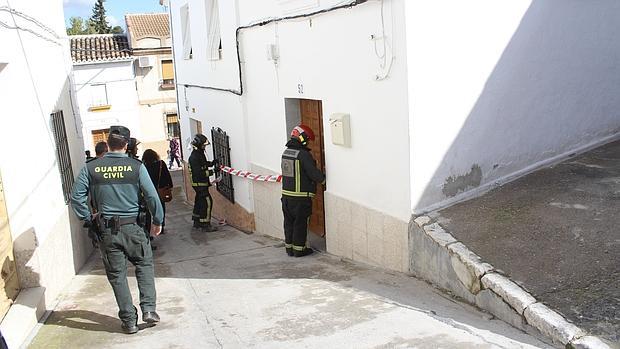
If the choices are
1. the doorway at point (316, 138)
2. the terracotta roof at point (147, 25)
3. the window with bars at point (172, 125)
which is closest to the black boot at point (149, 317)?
the doorway at point (316, 138)

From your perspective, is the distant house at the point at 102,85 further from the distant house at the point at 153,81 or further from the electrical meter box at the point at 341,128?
the electrical meter box at the point at 341,128

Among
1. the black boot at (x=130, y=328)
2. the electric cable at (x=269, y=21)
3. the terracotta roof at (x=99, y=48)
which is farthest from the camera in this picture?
the terracotta roof at (x=99, y=48)

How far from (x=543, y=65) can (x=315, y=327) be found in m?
4.09

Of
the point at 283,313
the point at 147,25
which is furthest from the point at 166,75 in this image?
the point at 283,313

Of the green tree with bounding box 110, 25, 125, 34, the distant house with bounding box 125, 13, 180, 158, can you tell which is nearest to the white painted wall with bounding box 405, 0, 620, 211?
the distant house with bounding box 125, 13, 180, 158

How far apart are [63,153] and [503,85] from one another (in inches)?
210

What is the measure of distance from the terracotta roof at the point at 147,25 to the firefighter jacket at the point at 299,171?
910 inches

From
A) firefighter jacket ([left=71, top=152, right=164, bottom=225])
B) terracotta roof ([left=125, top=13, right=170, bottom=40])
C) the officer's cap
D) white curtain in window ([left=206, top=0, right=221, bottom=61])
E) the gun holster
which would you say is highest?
terracotta roof ([left=125, top=13, right=170, bottom=40])

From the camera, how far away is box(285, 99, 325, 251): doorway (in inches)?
313

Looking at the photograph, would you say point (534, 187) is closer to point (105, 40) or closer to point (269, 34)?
point (269, 34)

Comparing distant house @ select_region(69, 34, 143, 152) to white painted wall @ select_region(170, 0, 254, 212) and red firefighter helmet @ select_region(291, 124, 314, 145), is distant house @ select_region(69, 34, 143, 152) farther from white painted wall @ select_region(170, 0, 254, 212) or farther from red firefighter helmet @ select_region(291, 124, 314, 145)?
red firefighter helmet @ select_region(291, 124, 314, 145)

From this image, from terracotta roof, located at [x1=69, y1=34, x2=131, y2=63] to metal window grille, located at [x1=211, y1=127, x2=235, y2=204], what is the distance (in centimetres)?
1655

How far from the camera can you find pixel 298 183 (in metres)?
7.33

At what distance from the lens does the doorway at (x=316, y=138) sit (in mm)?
7957
